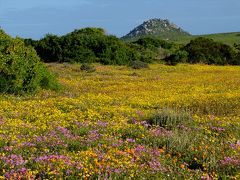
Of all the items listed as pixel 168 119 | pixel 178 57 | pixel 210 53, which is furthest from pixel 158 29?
pixel 168 119

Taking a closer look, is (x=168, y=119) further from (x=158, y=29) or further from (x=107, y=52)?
(x=158, y=29)

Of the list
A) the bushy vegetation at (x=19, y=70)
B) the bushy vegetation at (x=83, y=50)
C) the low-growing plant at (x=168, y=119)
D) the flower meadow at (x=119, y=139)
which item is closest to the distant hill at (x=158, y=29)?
the bushy vegetation at (x=83, y=50)

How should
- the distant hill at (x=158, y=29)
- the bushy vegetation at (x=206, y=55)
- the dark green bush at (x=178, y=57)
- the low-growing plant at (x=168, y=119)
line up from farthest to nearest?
the distant hill at (x=158, y=29)
the bushy vegetation at (x=206, y=55)
the dark green bush at (x=178, y=57)
the low-growing plant at (x=168, y=119)

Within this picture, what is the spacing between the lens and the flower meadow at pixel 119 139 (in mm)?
8500

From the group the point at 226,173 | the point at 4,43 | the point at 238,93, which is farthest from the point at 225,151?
the point at 4,43

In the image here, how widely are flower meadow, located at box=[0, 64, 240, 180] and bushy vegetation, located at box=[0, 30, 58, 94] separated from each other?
4.38ft

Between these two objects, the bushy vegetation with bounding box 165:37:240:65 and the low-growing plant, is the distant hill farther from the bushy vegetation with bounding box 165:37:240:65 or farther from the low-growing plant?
the low-growing plant

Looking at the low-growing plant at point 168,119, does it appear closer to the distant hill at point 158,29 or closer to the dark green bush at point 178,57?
the dark green bush at point 178,57

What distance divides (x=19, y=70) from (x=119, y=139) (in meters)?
11.9

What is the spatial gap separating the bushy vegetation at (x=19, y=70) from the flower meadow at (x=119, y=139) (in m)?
1.33

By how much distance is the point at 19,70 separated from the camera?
866 inches

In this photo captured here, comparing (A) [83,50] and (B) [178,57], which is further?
(B) [178,57]

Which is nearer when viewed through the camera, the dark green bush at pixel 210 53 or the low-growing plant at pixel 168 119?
the low-growing plant at pixel 168 119

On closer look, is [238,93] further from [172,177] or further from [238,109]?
[172,177]
